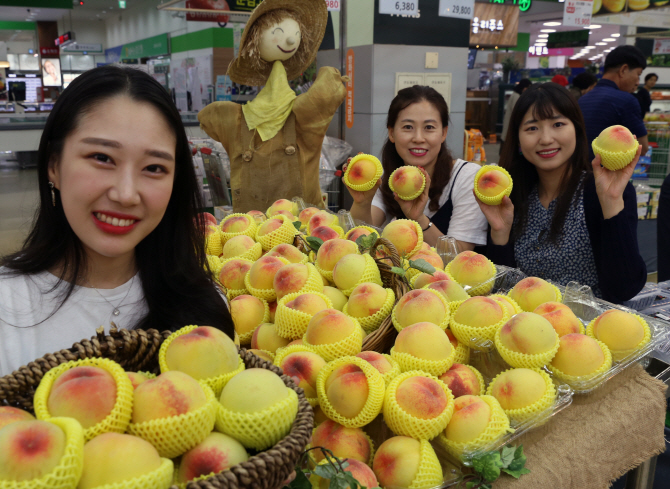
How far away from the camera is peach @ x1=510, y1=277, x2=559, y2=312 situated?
1.47 m

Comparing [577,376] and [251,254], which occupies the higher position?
[251,254]

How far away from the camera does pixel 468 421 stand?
1023mm

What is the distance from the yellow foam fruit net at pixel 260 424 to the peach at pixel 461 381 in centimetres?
50

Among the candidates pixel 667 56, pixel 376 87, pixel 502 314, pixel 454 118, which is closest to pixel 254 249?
pixel 502 314

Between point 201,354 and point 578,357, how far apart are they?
2.92 ft

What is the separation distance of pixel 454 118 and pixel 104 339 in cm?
497

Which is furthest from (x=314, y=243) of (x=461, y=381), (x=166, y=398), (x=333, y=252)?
(x=166, y=398)

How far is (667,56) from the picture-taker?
1025 cm

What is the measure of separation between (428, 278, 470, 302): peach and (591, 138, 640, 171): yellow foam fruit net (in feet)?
2.88

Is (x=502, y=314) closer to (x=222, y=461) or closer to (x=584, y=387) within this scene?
(x=584, y=387)

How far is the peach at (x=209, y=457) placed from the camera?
0.71m

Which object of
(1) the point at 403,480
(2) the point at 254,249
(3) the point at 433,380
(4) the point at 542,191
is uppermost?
(4) the point at 542,191

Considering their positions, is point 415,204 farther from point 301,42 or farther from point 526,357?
point 301,42

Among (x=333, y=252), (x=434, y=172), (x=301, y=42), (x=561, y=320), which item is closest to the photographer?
(x=561, y=320)
